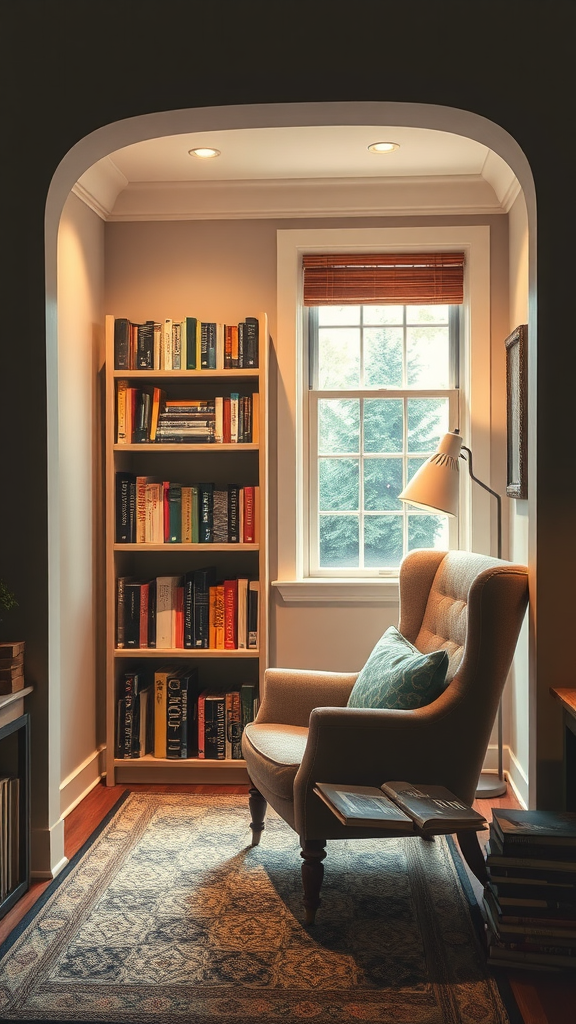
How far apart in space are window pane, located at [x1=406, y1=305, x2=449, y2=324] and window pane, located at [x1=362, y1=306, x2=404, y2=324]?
4cm

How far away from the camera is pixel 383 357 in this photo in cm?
431

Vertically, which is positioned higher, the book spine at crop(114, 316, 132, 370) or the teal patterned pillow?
the book spine at crop(114, 316, 132, 370)

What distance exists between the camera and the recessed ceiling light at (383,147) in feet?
12.0

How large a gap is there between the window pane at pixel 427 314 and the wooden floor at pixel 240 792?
7.17 feet

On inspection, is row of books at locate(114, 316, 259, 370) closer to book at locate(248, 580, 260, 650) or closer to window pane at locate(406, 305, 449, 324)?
window pane at locate(406, 305, 449, 324)

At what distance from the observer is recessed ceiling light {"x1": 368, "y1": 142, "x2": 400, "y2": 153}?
3.67m

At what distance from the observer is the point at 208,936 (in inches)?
101

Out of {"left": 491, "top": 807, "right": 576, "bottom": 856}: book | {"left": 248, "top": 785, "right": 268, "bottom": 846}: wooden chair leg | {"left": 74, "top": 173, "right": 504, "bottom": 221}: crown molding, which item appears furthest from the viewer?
{"left": 74, "top": 173, "right": 504, "bottom": 221}: crown molding

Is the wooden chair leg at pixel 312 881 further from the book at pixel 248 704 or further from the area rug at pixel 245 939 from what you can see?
the book at pixel 248 704

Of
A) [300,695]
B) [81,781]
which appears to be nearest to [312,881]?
[300,695]

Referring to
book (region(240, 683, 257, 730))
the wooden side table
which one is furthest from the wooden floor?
the wooden side table

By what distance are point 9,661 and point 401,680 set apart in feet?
Answer: 4.00

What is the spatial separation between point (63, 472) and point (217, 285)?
1.23 m

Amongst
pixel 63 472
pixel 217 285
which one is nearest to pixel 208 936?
pixel 63 472
